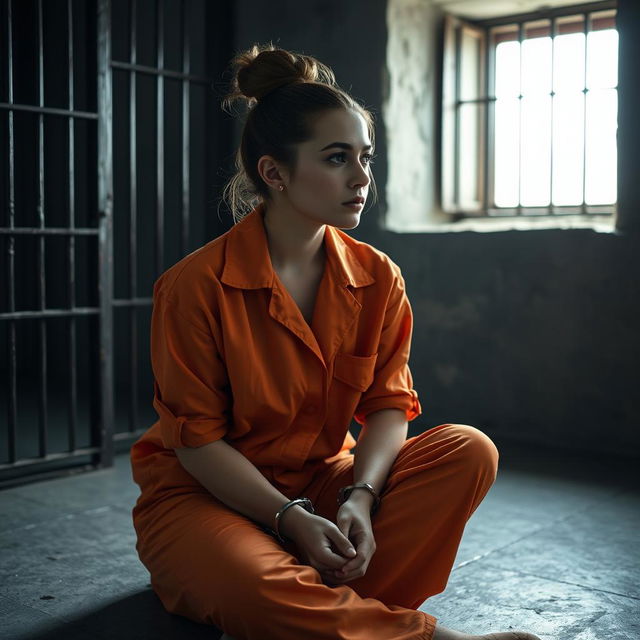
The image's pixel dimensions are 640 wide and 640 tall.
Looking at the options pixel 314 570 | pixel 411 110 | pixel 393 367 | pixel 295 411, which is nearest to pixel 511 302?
pixel 411 110

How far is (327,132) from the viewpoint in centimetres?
182

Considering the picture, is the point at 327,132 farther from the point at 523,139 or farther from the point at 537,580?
the point at 523,139

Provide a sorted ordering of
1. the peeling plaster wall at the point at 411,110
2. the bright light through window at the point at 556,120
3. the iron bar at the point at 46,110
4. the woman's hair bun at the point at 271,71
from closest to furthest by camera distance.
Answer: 1. the woman's hair bun at the point at 271,71
2. the iron bar at the point at 46,110
3. the bright light through window at the point at 556,120
4. the peeling plaster wall at the point at 411,110

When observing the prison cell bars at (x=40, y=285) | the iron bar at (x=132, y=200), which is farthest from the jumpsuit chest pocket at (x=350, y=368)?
the iron bar at (x=132, y=200)

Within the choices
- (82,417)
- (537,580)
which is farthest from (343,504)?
(82,417)

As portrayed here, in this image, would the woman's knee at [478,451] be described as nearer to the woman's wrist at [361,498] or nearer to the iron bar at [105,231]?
the woman's wrist at [361,498]

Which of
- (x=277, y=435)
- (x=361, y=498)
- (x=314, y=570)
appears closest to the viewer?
(x=314, y=570)

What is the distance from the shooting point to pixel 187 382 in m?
1.75

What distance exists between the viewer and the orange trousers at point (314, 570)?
1.52 m

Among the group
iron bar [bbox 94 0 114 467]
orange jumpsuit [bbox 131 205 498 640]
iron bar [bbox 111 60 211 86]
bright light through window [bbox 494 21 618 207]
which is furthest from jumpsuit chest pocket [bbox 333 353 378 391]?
bright light through window [bbox 494 21 618 207]

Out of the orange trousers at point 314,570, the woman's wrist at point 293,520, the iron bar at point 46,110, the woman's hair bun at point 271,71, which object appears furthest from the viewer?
the iron bar at point 46,110

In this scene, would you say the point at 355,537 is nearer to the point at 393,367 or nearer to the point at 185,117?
the point at 393,367

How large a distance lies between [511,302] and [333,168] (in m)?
2.01

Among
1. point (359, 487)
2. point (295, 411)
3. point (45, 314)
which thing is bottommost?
point (359, 487)
